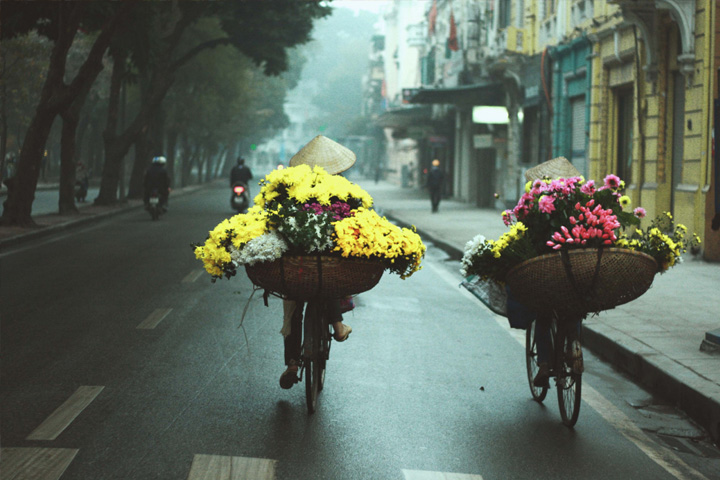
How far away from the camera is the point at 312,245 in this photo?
5.82 metres

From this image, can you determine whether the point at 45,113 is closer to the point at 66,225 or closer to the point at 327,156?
the point at 66,225

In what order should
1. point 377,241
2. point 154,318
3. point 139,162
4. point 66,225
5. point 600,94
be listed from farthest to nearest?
1. point 139,162
2. point 66,225
3. point 600,94
4. point 154,318
5. point 377,241

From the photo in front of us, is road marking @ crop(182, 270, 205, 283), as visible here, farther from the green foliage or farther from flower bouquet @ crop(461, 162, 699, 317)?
the green foliage

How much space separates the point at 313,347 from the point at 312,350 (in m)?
0.03

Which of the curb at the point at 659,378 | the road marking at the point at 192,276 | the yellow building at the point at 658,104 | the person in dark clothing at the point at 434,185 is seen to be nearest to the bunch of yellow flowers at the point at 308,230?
the curb at the point at 659,378

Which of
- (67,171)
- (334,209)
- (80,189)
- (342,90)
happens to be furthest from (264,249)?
(342,90)

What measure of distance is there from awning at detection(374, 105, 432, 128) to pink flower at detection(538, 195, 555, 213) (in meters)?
46.4

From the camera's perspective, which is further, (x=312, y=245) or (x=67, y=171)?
(x=67, y=171)

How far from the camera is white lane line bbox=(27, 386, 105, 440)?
18.6 ft

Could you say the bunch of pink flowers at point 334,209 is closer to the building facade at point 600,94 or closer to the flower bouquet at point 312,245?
the flower bouquet at point 312,245

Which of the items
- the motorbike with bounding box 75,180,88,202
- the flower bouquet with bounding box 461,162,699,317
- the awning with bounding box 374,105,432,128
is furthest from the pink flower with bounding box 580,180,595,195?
the awning with bounding box 374,105,432,128

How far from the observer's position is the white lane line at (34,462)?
4.88 m

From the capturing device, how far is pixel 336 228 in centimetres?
589

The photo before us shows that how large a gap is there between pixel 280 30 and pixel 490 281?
26.6 meters
